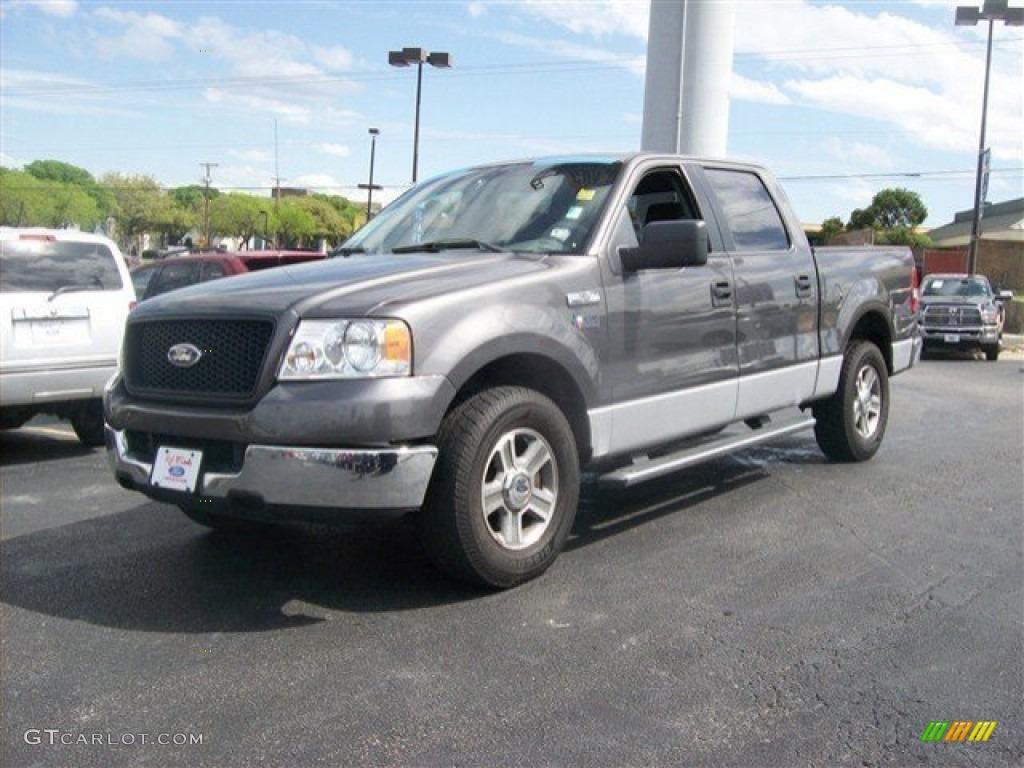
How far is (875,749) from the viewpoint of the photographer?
2922mm

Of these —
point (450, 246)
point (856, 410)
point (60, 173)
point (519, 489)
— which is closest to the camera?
point (519, 489)

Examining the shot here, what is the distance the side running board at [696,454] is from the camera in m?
4.67

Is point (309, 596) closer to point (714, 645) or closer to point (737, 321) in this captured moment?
point (714, 645)

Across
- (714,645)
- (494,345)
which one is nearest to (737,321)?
(494,345)

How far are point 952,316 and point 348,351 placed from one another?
718 inches

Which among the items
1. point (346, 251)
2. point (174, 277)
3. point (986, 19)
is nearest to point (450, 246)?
point (346, 251)

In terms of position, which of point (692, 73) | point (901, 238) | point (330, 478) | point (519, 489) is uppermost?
point (901, 238)

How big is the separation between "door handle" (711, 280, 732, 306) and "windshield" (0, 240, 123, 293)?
4.93 metres

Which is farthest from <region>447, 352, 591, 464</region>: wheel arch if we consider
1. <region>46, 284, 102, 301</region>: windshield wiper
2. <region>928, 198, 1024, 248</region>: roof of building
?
<region>928, 198, 1024, 248</region>: roof of building

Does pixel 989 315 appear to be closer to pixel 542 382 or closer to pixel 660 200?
pixel 660 200

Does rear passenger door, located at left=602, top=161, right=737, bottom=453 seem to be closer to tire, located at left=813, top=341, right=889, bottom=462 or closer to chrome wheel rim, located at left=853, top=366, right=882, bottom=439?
tire, located at left=813, top=341, right=889, bottom=462

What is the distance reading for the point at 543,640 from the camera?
3.72m

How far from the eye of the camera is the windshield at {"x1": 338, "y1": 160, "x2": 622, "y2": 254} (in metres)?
4.82

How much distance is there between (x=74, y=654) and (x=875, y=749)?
281cm
